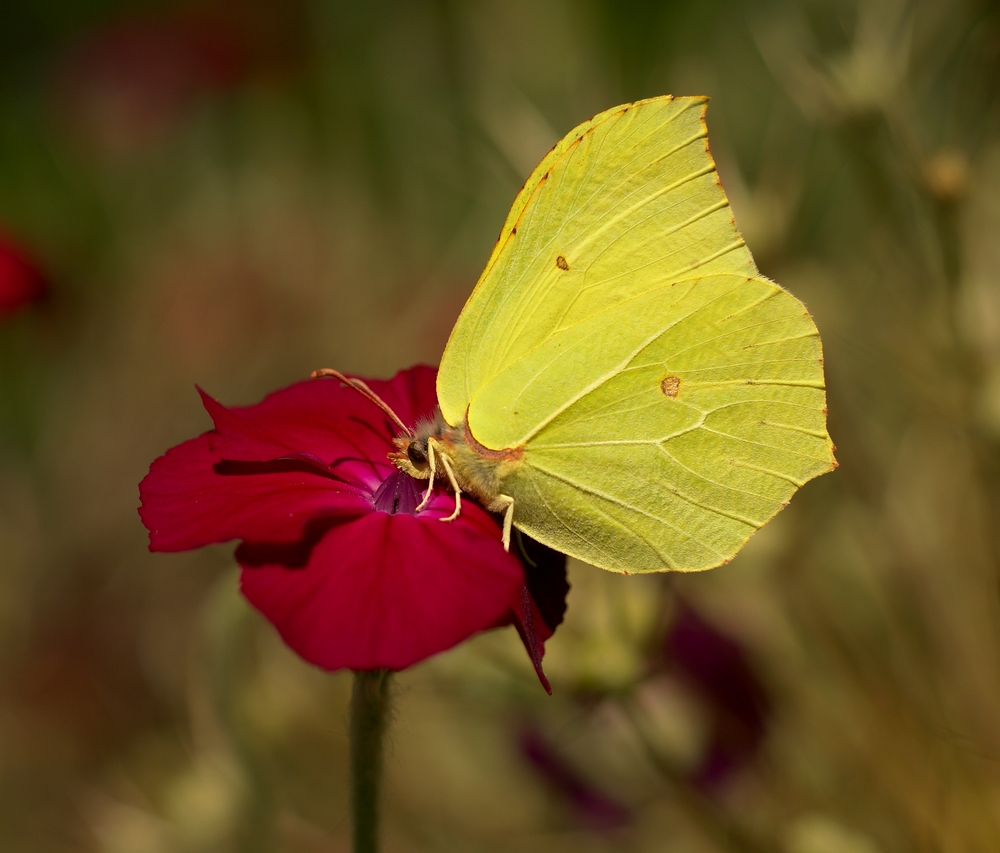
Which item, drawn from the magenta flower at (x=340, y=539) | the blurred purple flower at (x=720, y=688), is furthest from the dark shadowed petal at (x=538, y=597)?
the blurred purple flower at (x=720, y=688)

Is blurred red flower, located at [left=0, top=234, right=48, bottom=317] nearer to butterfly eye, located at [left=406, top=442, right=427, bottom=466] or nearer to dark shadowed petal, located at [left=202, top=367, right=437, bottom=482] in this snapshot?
dark shadowed petal, located at [left=202, top=367, right=437, bottom=482]

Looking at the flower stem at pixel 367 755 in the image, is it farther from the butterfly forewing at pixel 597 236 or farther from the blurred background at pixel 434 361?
the butterfly forewing at pixel 597 236

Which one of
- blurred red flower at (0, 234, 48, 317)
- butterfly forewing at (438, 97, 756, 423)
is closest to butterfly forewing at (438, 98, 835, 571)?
butterfly forewing at (438, 97, 756, 423)

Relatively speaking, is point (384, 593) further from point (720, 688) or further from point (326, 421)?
point (720, 688)

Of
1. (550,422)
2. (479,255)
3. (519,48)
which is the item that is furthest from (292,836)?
(519,48)

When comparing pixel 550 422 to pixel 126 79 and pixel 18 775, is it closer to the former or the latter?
pixel 18 775

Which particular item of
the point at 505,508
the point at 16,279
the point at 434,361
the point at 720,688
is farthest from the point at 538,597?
the point at 16,279
